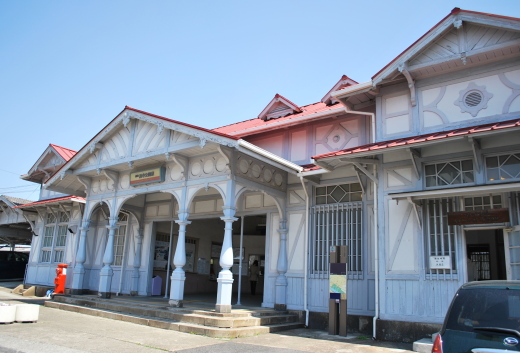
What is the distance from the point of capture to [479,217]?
8391 millimetres

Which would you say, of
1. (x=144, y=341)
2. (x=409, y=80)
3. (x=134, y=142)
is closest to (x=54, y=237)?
(x=134, y=142)

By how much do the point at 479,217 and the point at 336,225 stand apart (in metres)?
3.84

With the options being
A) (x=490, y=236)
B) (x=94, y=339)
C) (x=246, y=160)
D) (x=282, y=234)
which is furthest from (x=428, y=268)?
(x=94, y=339)

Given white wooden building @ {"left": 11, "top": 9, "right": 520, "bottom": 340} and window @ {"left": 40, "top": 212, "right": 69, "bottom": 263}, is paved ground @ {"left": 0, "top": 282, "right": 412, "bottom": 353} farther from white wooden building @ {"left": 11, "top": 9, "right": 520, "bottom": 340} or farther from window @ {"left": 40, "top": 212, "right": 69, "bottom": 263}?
window @ {"left": 40, "top": 212, "right": 69, "bottom": 263}

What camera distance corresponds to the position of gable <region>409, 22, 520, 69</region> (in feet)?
28.8

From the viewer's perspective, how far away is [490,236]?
13.6 metres

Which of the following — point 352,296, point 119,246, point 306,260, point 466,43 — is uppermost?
point 466,43

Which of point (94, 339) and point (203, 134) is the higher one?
point (203, 134)

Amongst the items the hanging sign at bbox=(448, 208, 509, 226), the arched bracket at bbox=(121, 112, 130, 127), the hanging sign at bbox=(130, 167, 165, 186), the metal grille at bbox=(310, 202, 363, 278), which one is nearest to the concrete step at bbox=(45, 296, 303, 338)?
the metal grille at bbox=(310, 202, 363, 278)

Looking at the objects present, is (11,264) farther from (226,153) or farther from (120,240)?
(226,153)

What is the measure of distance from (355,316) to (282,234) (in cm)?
304

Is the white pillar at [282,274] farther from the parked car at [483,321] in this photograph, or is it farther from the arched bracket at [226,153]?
the parked car at [483,321]

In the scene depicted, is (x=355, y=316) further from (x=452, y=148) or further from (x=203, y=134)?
(x=203, y=134)

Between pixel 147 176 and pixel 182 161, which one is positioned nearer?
pixel 182 161
